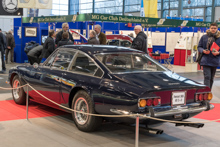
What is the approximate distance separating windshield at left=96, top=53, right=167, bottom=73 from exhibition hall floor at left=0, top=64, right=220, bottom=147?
40.3 inches

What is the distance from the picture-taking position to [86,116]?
5.56m

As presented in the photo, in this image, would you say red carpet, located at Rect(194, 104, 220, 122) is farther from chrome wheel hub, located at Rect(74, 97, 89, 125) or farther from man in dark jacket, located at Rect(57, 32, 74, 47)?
man in dark jacket, located at Rect(57, 32, 74, 47)

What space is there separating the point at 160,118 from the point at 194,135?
1.12 meters

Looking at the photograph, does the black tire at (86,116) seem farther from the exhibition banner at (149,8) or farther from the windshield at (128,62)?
the exhibition banner at (149,8)

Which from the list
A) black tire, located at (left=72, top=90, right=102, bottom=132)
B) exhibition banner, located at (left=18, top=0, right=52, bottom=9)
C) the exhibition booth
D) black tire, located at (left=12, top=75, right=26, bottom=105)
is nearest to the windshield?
black tire, located at (left=72, top=90, right=102, bottom=132)

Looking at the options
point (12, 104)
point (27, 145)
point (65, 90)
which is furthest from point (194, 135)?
point (12, 104)

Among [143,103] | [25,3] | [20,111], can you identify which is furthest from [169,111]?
[25,3]

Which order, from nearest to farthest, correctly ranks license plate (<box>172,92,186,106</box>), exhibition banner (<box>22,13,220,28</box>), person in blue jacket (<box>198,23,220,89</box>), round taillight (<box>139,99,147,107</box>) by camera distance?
1. round taillight (<box>139,99,147,107</box>)
2. license plate (<box>172,92,186,106</box>)
3. person in blue jacket (<box>198,23,220,89</box>)
4. exhibition banner (<box>22,13,220,28</box>)

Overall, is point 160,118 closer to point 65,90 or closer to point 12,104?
point 65,90

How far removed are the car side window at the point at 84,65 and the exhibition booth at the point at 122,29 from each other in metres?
10.4

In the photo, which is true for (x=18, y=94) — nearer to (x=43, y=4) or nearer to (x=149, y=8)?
(x=43, y=4)

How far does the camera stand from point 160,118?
16.3 feet

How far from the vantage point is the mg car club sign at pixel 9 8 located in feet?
57.5

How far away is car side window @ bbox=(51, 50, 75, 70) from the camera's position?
6.34 meters
